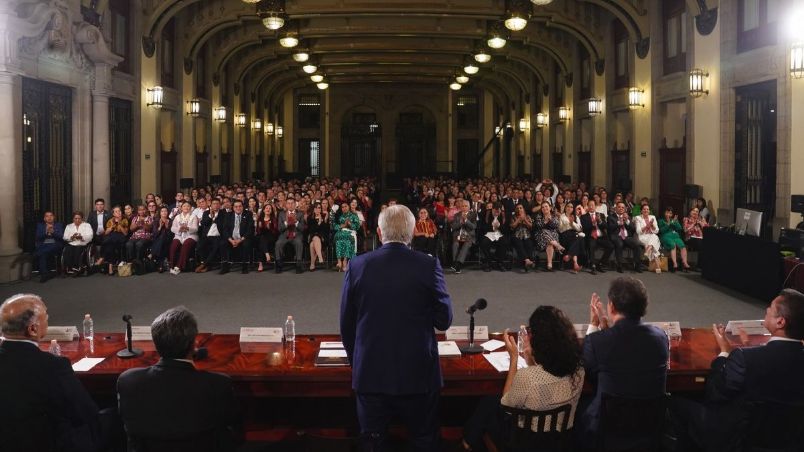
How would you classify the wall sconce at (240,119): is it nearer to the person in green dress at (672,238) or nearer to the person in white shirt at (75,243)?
the person in white shirt at (75,243)

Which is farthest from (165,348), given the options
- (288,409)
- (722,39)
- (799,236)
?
(722,39)

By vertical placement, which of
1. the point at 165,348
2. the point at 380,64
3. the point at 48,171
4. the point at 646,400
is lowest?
the point at 646,400

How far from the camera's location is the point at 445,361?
14.9 ft

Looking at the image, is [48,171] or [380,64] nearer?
[48,171]

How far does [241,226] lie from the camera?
13117 mm

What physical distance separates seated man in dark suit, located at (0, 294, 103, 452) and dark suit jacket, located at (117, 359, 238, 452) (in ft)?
1.17

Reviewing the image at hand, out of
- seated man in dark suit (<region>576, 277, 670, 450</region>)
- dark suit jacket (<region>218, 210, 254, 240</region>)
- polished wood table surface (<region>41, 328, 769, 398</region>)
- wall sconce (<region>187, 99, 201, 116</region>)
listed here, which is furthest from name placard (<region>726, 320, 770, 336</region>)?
wall sconce (<region>187, 99, 201, 116</region>)

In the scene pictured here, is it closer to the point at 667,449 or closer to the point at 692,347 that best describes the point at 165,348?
the point at 667,449

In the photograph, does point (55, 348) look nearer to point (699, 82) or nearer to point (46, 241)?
point (46, 241)

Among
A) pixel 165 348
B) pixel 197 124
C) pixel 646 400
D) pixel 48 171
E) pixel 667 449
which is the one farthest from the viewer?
pixel 197 124

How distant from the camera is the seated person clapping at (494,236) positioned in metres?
13.1

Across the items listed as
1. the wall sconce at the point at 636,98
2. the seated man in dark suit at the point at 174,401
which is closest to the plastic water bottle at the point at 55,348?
the seated man in dark suit at the point at 174,401

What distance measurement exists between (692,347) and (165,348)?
11.5ft

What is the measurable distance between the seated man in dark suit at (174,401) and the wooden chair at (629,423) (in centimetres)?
192
